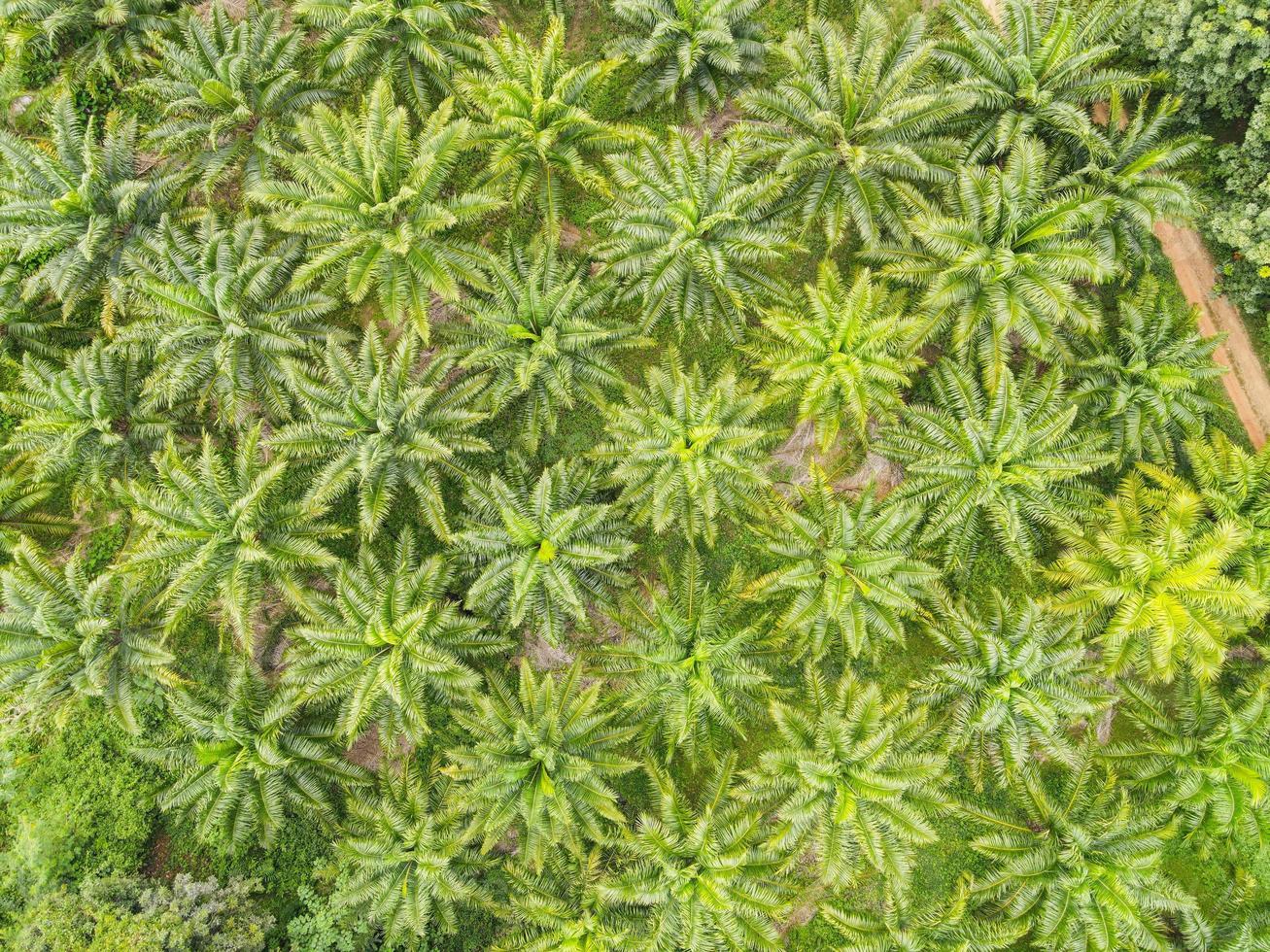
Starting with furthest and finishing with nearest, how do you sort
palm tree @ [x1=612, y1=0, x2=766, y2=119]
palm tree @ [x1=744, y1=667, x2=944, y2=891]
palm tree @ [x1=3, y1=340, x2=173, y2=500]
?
palm tree @ [x1=3, y1=340, x2=173, y2=500] → palm tree @ [x1=612, y1=0, x2=766, y2=119] → palm tree @ [x1=744, y1=667, x2=944, y2=891]

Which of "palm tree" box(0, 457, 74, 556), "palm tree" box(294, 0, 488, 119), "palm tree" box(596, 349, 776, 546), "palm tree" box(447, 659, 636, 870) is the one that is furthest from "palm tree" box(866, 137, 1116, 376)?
"palm tree" box(0, 457, 74, 556)

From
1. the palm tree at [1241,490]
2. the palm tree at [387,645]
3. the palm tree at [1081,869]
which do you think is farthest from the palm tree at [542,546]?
the palm tree at [1241,490]

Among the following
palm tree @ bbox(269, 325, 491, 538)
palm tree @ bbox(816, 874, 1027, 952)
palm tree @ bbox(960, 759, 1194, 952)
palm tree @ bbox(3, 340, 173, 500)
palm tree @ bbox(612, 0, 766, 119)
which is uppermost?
palm tree @ bbox(612, 0, 766, 119)

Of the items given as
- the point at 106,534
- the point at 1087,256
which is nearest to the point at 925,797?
the point at 1087,256

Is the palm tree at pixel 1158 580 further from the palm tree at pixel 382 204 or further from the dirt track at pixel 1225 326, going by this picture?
the palm tree at pixel 382 204

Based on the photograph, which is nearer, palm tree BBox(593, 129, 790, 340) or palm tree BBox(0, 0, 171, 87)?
palm tree BBox(593, 129, 790, 340)

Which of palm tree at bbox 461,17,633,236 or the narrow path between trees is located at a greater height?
the narrow path between trees

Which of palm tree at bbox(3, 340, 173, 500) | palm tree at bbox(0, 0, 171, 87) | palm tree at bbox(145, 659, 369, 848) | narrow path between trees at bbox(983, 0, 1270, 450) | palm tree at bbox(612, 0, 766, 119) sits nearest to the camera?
palm tree at bbox(145, 659, 369, 848)

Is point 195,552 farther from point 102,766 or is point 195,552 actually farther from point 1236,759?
point 1236,759

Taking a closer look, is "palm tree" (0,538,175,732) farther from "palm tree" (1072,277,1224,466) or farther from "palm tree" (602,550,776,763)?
"palm tree" (1072,277,1224,466)
